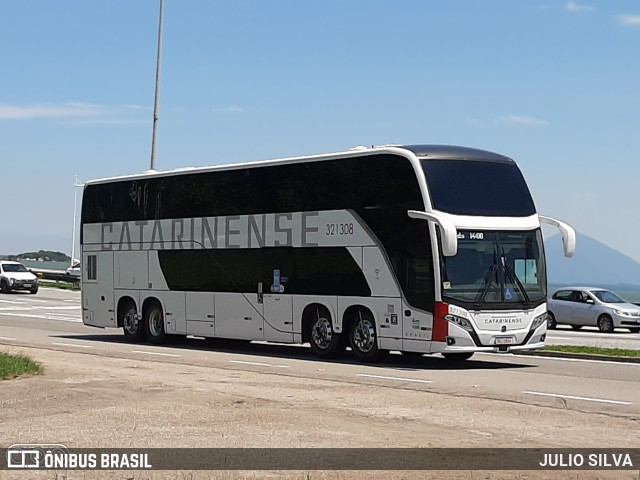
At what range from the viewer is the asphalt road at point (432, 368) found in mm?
16484

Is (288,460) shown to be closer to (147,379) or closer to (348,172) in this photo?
(147,379)

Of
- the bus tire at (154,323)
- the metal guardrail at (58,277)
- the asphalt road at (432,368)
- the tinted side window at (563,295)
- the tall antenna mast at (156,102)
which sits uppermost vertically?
the tall antenna mast at (156,102)

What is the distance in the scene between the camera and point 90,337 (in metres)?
30.7

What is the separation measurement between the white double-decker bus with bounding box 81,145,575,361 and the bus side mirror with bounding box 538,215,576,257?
3 centimetres

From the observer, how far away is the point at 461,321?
67.4ft

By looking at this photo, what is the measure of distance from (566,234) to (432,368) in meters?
3.78

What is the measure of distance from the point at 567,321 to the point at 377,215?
18366mm

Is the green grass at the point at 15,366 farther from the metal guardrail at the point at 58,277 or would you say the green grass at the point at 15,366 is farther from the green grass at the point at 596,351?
the metal guardrail at the point at 58,277

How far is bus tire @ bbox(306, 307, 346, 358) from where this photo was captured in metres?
22.8

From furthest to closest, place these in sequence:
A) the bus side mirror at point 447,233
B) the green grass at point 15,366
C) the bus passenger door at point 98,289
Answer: the bus passenger door at point 98,289 → the bus side mirror at point 447,233 → the green grass at point 15,366

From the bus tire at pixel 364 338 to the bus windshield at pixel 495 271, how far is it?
205 cm

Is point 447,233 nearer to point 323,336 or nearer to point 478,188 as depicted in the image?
point 478,188

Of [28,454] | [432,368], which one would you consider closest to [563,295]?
[432,368]

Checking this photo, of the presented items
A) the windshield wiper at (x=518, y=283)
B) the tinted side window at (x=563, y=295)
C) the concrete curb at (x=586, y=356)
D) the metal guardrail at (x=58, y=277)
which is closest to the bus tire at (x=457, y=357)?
the concrete curb at (x=586, y=356)
